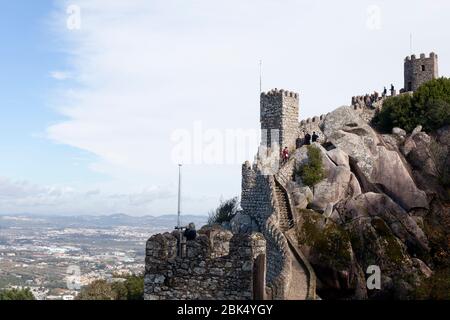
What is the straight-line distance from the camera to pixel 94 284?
35375 mm

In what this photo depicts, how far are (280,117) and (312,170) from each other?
553cm

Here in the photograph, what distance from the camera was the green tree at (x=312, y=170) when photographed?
36031 millimetres

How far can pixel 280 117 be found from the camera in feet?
131

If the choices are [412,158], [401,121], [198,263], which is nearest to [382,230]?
[412,158]

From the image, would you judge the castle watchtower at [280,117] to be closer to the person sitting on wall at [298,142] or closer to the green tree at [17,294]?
the person sitting on wall at [298,142]

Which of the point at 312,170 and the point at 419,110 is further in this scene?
the point at 419,110

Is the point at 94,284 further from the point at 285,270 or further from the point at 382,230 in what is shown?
the point at 382,230

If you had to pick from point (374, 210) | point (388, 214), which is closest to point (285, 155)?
point (374, 210)

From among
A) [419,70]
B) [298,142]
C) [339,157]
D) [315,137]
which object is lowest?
[339,157]

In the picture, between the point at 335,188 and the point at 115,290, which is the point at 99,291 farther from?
the point at 335,188

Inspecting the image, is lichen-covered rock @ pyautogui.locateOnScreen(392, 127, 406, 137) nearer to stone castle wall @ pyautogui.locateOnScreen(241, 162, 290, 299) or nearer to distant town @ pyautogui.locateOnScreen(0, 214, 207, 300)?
stone castle wall @ pyautogui.locateOnScreen(241, 162, 290, 299)

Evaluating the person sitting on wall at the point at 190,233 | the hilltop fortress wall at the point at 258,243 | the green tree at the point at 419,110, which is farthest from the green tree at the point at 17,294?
the green tree at the point at 419,110

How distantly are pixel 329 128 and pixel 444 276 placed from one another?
53.5 ft

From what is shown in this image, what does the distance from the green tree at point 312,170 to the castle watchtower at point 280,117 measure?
3.16 metres
